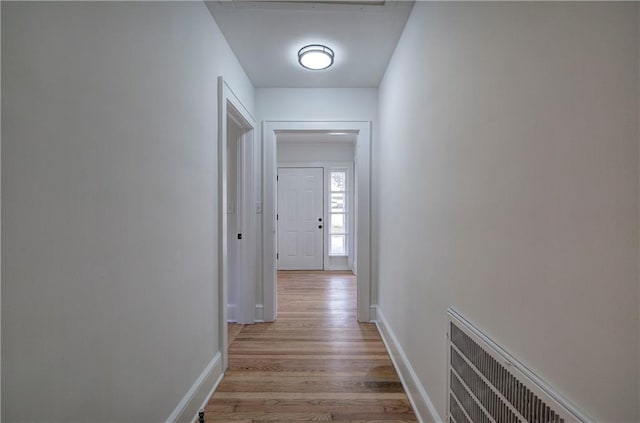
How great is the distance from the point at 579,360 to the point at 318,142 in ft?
17.3

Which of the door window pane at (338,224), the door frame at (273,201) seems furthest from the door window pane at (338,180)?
the door frame at (273,201)

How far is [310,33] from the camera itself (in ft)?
6.88

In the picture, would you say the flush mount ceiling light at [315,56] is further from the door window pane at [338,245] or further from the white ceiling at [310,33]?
the door window pane at [338,245]

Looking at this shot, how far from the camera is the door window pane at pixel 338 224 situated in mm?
5816

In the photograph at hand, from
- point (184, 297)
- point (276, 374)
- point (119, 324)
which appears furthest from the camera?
point (276, 374)

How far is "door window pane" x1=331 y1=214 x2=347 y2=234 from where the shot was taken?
19.1 feet

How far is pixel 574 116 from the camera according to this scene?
0.63m

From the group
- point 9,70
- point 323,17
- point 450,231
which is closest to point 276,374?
point 450,231

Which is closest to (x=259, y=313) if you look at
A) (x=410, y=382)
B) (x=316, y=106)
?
(x=410, y=382)

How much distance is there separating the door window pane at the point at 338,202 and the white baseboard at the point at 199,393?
4031 mm

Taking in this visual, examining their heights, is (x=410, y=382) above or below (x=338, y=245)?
below

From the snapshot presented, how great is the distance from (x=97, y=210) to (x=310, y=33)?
179 centimetres

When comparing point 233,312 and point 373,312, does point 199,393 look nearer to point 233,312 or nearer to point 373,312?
point 233,312

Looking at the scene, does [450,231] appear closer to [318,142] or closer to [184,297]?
[184,297]
